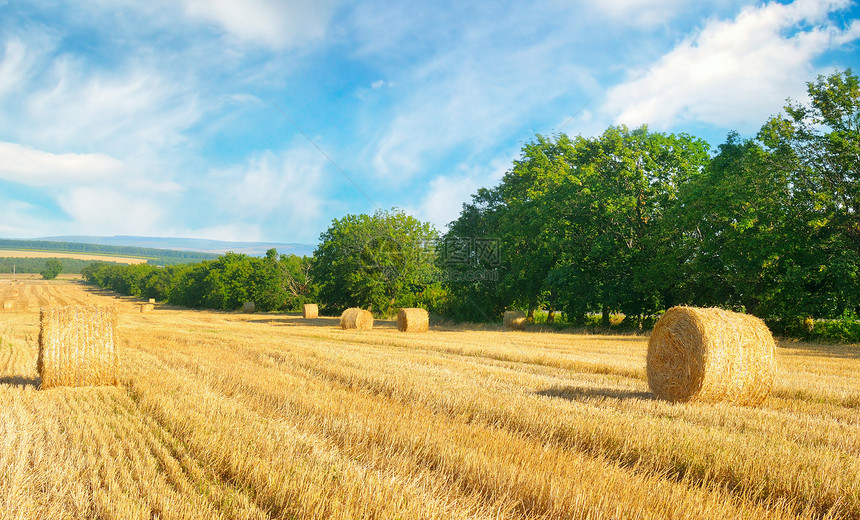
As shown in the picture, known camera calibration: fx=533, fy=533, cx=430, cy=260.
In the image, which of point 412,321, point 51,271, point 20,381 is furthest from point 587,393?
point 51,271

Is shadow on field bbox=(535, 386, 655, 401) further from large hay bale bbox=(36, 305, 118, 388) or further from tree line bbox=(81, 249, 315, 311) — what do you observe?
tree line bbox=(81, 249, 315, 311)

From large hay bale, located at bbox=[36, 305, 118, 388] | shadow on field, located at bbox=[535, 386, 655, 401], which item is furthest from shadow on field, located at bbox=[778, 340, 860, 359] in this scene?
large hay bale, located at bbox=[36, 305, 118, 388]

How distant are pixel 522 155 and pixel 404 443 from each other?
3383 cm

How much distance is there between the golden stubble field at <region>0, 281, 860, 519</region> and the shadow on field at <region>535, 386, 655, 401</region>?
2.3 inches

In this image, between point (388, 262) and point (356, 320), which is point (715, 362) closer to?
point (356, 320)

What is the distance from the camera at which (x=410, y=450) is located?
5043 millimetres

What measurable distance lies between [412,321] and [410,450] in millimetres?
20091

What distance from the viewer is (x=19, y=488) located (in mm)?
3951

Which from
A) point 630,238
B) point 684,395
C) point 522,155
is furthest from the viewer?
point 522,155

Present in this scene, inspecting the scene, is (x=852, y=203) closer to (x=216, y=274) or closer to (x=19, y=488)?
(x=19, y=488)

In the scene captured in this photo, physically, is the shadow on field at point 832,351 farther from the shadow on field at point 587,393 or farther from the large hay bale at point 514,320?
the large hay bale at point 514,320

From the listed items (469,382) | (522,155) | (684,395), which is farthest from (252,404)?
(522,155)

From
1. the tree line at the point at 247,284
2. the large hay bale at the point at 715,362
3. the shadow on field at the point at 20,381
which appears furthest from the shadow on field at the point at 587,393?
the tree line at the point at 247,284

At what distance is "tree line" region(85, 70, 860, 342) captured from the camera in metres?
20.1
